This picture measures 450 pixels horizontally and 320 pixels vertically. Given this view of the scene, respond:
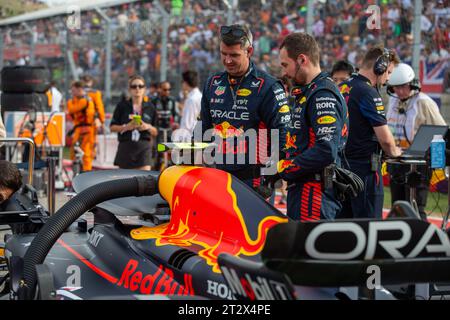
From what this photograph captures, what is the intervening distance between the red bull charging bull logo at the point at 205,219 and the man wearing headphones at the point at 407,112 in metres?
3.39

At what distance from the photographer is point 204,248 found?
3.60 metres

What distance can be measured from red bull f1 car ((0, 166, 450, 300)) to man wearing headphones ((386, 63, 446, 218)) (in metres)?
2.91

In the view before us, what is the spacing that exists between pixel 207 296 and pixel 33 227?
189 cm

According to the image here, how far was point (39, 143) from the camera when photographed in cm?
1227

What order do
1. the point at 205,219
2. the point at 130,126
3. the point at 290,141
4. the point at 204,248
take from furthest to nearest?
the point at 130,126
the point at 290,141
the point at 205,219
the point at 204,248

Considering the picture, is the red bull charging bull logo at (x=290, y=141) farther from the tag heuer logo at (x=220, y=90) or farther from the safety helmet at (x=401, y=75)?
the safety helmet at (x=401, y=75)

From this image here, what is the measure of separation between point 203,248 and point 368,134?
2.60 metres

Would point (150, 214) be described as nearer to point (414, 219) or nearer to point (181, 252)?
point (181, 252)

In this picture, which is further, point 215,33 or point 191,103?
point 215,33

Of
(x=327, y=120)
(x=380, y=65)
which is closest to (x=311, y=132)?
(x=327, y=120)

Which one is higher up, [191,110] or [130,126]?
[191,110]

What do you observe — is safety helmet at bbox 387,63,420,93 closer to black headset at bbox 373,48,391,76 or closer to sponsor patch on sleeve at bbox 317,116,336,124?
black headset at bbox 373,48,391,76

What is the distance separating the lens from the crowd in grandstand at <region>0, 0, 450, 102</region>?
1189cm

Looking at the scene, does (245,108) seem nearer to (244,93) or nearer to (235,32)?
(244,93)
